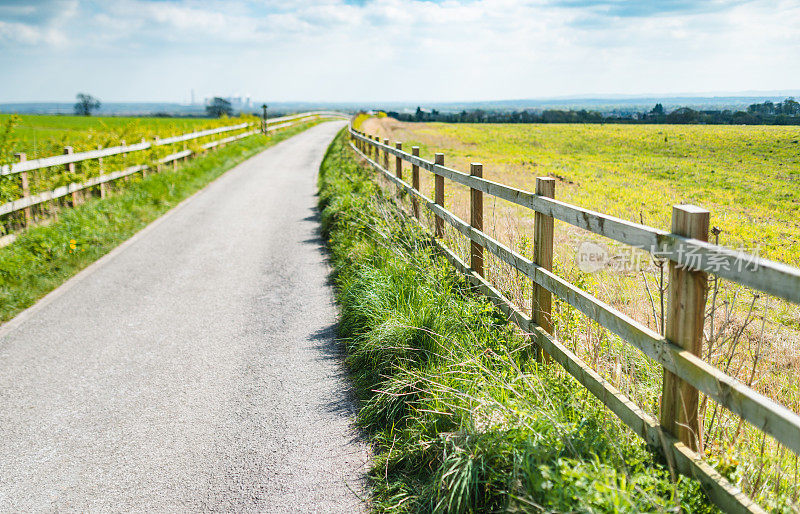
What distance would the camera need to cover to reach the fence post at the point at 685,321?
2.67m

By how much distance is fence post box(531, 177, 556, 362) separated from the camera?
14.0 ft

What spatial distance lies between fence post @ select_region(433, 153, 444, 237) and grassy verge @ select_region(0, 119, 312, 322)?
5.14m

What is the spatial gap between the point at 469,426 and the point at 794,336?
16.1 ft

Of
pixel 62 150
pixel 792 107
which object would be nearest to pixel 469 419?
pixel 792 107

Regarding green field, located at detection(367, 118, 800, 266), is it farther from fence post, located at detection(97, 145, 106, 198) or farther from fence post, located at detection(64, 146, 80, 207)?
fence post, located at detection(64, 146, 80, 207)


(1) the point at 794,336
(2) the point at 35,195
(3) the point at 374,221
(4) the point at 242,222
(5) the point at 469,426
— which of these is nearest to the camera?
(5) the point at 469,426

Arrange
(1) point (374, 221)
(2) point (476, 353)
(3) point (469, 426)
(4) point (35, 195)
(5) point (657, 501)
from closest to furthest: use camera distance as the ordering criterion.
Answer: (5) point (657, 501) < (3) point (469, 426) < (2) point (476, 353) < (1) point (374, 221) < (4) point (35, 195)

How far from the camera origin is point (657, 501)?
2447 millimetres

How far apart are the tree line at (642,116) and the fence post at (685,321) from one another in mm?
9118

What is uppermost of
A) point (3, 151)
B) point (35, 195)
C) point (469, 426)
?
point (3, 151)

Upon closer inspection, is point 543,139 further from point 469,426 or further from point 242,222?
point 469,426

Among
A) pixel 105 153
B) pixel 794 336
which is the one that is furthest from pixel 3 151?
pixel 794 336

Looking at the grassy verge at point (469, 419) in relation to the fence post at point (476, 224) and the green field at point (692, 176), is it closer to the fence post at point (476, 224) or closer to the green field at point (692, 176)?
the fence post at point (476, 224)

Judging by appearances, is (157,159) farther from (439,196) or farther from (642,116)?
(642,116)
